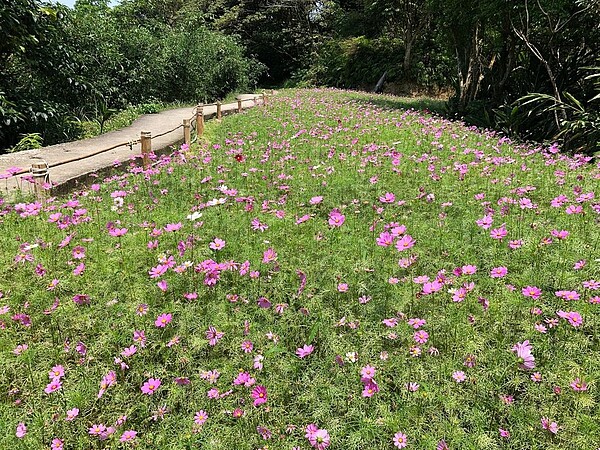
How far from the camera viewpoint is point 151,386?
6.72ft

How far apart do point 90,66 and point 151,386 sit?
11751 mm

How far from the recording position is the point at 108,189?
466 centimetres

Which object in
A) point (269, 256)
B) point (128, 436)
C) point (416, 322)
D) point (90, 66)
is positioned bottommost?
point (128, 436)

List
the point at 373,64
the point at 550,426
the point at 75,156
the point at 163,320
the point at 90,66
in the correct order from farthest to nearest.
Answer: the point at 373,64 → the point at 90,66 → the point at 75,156 → the point at 163,320 → the point at 550,426

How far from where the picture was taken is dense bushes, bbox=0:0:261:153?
8.04 meters

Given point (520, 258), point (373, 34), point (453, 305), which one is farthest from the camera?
point (373, 34)

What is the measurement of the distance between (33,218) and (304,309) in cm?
263

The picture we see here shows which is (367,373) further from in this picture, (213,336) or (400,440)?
(213,336)

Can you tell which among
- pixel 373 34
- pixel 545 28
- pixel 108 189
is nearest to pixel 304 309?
pixel 108 189

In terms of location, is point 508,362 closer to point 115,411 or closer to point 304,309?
point 304,309

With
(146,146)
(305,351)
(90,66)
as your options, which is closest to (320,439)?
(305,351)

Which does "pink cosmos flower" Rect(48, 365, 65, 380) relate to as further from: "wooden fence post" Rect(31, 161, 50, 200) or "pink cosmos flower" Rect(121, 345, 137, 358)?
"wooden fence post" Rect(31, 161, 50, 200)

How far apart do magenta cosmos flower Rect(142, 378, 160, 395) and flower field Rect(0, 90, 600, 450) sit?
0.4 inches

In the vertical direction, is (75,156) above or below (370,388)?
above
